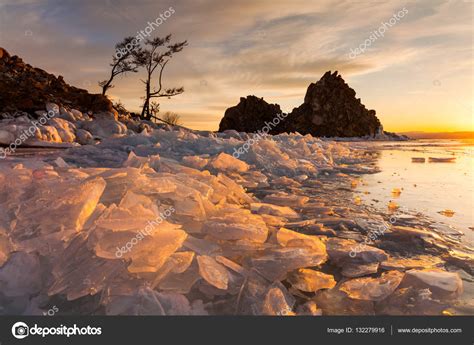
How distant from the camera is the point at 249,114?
258 ft

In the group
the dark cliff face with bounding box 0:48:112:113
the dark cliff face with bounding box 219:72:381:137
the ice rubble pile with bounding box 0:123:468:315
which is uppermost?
the dark cliff face with bounding box 219:72:381:137

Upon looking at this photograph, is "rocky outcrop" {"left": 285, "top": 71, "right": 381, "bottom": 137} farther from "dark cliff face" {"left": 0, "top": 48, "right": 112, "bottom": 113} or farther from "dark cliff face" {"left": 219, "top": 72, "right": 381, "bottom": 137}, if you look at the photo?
"dark cliff face" {"left": 0, "top": 48, "right": 112, "bottom": 113}

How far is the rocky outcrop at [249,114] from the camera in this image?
77.6 m

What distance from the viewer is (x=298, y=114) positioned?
78625 mm

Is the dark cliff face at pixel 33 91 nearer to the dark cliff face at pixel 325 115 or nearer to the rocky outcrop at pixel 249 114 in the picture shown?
the dark cliff face at pixel 325 115

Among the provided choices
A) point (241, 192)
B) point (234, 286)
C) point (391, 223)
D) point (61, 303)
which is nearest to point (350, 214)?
point (391, 223)

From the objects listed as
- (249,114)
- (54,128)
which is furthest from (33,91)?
(249,114)

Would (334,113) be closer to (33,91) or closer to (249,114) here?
(249,114)

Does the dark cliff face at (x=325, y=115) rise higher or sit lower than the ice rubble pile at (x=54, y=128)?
higher

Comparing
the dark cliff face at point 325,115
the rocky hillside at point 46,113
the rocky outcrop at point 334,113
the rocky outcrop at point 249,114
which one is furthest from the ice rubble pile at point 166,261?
the rocky outcrop at point 249,114

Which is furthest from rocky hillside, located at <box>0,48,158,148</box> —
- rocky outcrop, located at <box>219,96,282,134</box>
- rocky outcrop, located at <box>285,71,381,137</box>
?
rocky outcrop, located at <box>285,71,381,137</box>

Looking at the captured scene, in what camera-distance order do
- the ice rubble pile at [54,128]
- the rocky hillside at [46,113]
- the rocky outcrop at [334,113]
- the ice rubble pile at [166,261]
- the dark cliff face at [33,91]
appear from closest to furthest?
the ice rubble pile at [166,261] → the ice rubble pile at [54,128] → the rocky hillside at [46,113] → the dark cliff face at [33,91] → the rocky outcrop at [334,113]

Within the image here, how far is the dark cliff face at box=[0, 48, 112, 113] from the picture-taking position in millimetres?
11430

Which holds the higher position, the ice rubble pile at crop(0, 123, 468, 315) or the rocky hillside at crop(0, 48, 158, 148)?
the rocky hillside at crop(0, 48, 158, 148)
